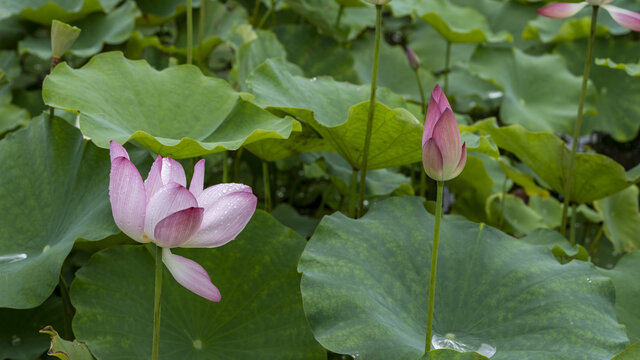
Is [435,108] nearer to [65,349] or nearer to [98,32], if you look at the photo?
[65,349]

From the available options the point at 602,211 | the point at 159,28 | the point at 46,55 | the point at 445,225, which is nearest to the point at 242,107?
the point at 445,225

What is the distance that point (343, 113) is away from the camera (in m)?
1.39

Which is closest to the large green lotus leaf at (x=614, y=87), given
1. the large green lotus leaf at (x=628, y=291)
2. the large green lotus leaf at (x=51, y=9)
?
the large green lotus leaf at (x=628, y=291)

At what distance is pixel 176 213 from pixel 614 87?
189 cm

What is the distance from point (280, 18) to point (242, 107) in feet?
4.00

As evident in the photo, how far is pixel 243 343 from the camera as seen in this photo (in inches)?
42.2

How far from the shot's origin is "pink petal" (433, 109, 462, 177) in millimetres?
779

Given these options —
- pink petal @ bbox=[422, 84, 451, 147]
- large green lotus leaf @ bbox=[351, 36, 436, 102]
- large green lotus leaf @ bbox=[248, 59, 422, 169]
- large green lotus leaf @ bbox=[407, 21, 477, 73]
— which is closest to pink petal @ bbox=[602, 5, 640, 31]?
large green lotus leaf @ bbox=[248, 59, 422, 169]

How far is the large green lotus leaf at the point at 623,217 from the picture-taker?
1798 millimetres

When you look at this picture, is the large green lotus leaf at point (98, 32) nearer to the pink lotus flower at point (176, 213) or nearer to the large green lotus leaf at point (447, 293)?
the large green lotus leaf at point (447, 293)

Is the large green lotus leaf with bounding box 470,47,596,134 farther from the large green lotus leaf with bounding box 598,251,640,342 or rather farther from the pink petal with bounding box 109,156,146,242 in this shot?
the pink petal with bounding box 109,156,146,242

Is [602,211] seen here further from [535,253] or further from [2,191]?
[2,191]

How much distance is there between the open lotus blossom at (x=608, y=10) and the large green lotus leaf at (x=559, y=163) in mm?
243

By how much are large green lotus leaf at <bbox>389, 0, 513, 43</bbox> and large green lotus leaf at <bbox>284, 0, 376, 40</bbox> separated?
0.14 meters
